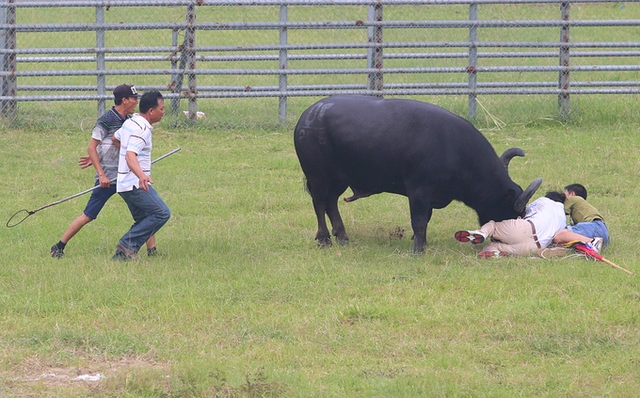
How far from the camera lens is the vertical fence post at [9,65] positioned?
1407cm

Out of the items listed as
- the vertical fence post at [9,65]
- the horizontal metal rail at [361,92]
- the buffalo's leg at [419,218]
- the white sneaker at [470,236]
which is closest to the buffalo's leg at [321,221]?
the buffalo's leg at [419,218]

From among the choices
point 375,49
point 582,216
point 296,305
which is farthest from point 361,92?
point 296,305

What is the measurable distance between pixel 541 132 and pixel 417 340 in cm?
834

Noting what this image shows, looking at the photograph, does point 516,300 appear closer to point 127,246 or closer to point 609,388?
point 609,388

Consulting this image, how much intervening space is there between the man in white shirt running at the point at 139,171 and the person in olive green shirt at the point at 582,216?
385 cm

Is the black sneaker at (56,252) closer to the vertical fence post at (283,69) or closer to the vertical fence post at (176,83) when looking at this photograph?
the vertical fence post at (176,83)

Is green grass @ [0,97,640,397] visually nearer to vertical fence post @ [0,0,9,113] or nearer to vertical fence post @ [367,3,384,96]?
vertical fence post @ [0,0,9,113]

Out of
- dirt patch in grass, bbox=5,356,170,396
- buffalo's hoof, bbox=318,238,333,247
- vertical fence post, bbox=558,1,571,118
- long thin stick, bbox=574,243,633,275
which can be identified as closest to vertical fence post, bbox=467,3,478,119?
vertical fence post, bbox=558,1,571,118

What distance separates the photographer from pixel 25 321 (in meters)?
6.59

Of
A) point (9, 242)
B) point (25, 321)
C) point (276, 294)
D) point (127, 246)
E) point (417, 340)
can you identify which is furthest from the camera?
point (9, 242)

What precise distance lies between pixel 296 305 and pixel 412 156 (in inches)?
78.8

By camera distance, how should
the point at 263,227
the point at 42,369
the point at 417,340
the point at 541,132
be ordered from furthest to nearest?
the point at 541,132 < the point at 263,227 < the point at 417,340 < the point at 42,369

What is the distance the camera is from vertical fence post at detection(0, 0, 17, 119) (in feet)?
46.2

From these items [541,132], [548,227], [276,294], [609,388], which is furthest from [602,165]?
[609,388]
